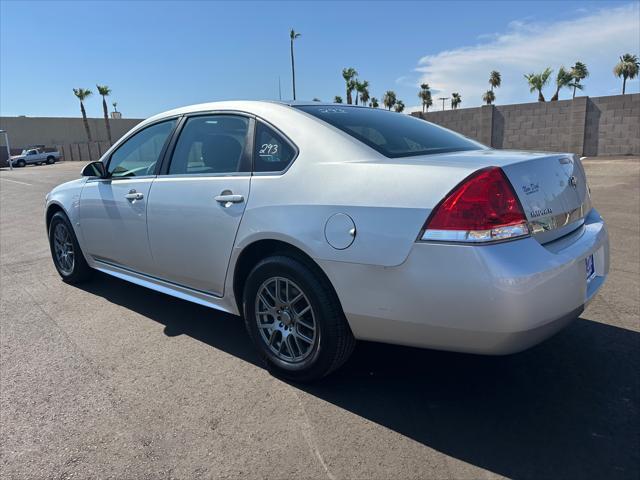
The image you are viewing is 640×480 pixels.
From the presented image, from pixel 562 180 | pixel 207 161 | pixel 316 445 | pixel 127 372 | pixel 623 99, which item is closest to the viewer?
pixel 316 445

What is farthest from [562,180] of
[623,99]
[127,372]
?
[623,99]

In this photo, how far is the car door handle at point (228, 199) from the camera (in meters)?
3.06

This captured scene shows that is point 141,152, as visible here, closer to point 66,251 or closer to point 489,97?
point 66,251

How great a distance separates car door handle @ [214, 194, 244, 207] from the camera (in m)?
3.06

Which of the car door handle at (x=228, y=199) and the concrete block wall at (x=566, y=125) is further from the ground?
the concrete block wall at (x=566, y=125)

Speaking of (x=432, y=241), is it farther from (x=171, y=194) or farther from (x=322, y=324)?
(x=171, y=194)

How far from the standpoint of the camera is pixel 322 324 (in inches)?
107

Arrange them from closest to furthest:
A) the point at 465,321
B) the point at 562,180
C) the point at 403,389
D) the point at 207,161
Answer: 1. the point at 465,321
2. the point at 562,180
3. the point at 403,389
4. the point at 207,161

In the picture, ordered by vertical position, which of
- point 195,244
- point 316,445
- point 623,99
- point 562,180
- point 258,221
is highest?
point 623,99

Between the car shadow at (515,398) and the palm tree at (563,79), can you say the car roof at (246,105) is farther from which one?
the palm tree at (563,79)

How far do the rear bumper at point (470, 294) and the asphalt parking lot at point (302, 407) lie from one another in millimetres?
471

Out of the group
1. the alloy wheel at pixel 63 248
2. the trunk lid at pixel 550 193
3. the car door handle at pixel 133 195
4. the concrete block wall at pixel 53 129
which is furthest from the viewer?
the concrete block wall at pixel 53 129

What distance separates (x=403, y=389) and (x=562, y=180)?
148 centimetres

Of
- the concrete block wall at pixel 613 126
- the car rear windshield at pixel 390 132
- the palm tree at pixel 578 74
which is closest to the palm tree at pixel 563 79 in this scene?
the palm tree at pixel 578 74
